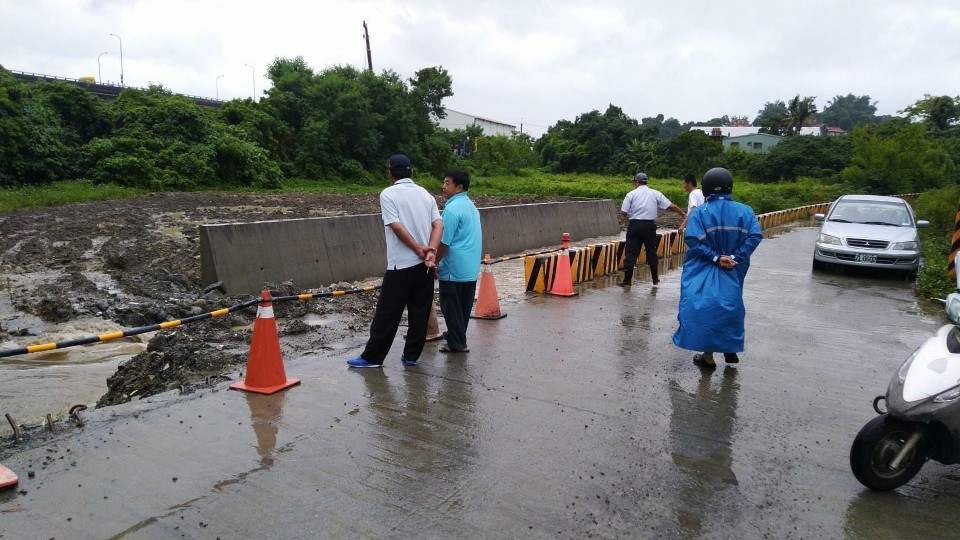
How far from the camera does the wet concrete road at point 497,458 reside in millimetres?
3381

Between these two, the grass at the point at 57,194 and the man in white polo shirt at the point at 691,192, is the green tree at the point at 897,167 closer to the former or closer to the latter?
the man in white polo shirt at the point at 691,192

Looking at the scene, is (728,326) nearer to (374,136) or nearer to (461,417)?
(461,417)

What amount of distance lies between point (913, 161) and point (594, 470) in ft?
154

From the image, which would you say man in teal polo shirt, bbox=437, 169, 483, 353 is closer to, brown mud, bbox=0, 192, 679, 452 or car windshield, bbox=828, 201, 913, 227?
brown mud, bbox=0, 192, 679, 452

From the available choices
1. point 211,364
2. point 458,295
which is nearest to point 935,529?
point 458,295

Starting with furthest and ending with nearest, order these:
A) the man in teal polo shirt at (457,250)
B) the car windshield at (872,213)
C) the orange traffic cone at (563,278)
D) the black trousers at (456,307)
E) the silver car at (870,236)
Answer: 1. the car windshield at (872,213)
2. the silver car at (870,236)
3. the orange traffic cone at (563,278)
4. the black trousers at (456,307)
5. the man in teal polo shirt at (457,250)

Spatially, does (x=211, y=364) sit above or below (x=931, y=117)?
below

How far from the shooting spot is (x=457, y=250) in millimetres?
6281

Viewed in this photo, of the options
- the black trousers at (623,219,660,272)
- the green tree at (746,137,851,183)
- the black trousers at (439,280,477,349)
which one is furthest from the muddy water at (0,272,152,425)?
the green tree at (746,137,851,183)

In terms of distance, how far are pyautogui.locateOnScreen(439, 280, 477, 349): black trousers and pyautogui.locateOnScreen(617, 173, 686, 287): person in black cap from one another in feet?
15.2

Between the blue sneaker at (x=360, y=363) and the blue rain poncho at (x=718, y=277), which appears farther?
the blue sneaker at (x=360, y=363)

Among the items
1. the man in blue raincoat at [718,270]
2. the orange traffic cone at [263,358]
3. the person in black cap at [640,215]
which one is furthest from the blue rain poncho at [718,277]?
the person in black cap at [640,215]

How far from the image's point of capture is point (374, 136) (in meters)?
46.3

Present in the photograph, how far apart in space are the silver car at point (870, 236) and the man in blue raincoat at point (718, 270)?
27.2 feet
